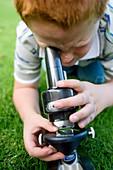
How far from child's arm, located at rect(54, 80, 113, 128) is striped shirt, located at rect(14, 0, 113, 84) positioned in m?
0.23

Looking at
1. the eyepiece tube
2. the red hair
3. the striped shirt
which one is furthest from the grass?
the red hair

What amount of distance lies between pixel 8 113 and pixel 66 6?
798mm

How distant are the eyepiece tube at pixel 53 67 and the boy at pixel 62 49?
31 millimetres

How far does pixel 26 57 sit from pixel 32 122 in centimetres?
Answer: 37

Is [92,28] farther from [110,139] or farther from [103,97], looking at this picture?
[110,139]

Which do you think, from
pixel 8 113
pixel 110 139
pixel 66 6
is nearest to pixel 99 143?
pixel 110 139

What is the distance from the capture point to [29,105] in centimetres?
155

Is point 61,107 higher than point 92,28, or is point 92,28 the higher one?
point 92,28

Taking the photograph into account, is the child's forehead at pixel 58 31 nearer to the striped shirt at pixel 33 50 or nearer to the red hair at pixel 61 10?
the red hair at pixel 61 10

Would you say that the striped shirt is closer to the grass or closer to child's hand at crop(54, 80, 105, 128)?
the grass

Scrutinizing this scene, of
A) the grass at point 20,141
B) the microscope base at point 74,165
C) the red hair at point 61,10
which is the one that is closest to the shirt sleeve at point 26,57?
the grass at point 20,141

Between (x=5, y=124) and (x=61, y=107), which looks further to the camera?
(x=5, y=124)

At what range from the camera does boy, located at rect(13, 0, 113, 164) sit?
106cm

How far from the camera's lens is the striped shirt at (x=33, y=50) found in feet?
4.96
